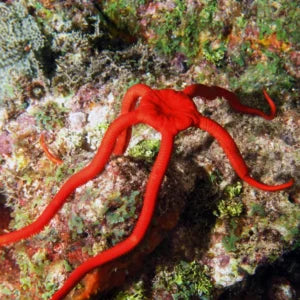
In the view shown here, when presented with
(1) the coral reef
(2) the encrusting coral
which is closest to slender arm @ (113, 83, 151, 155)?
(2) the encrusting coral

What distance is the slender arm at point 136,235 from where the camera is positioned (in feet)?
10.2

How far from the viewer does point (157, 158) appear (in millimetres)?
3238

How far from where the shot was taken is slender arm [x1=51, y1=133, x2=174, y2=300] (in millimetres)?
3117

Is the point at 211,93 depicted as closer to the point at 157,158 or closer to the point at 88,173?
the point at 157,158

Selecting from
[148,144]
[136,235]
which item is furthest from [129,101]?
[136,235]

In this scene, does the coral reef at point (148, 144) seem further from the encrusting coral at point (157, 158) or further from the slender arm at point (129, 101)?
the slender arm at point (129, 101)

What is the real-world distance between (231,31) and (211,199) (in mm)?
3139

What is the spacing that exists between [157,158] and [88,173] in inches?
29.9

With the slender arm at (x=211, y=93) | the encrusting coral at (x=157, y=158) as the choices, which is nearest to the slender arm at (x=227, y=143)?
the encrusting coral at (x=157, y=158)

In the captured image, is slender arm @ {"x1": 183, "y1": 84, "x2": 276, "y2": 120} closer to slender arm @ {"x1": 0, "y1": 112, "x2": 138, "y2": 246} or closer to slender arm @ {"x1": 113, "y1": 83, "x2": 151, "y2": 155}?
slender arm @ {"x1": 113, "y1": 83, "x2": 151, "y2": 155}

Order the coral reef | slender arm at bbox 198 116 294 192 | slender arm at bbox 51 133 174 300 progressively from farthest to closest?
the coral reef, slender arm at bbox 198 116 294 192, slender arm at bbox 51 133 174 300

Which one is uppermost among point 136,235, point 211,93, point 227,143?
point 211,93

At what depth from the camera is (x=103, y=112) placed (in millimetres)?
5156

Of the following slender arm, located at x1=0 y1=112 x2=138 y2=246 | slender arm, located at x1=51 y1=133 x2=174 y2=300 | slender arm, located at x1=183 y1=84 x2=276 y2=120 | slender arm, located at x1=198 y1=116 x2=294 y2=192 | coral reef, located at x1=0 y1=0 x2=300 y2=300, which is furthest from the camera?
slender arm, located at x1=183 y1=84 x2=276 y2=120
